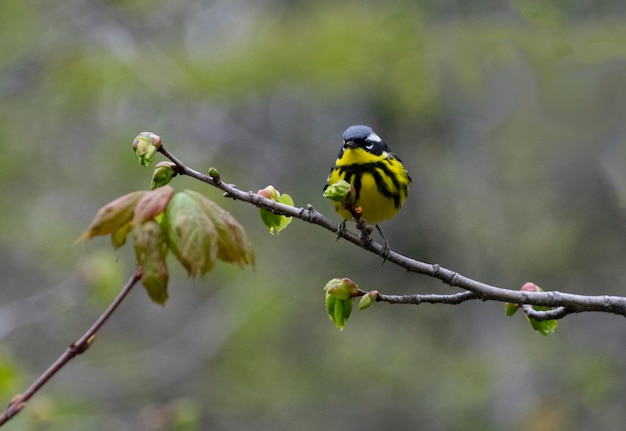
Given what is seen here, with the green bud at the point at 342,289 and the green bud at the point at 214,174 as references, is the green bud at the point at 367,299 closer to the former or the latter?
the green bud at the point at 342,289

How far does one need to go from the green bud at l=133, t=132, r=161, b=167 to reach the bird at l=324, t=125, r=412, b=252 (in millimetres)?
1190

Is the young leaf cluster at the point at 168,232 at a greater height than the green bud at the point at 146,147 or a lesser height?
lesser

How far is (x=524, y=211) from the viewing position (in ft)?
28.5

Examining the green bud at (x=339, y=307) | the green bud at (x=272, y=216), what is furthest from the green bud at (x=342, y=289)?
the green bud at (x=272, y=216)

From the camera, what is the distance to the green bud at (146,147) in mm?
1592

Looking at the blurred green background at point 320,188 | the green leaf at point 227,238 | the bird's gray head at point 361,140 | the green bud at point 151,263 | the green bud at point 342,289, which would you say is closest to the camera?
the green bud at point 151,263

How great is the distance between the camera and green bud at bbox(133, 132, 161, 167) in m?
1.59

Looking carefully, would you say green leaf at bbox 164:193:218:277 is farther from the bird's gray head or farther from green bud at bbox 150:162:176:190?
the bird's gray head

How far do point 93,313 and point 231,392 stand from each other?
2116 mm

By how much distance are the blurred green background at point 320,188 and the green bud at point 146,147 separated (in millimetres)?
4235

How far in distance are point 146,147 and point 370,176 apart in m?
1.37

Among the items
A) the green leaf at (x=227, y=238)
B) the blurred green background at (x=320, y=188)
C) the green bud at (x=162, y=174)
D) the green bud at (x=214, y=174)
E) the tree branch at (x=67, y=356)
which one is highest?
the blurred green background at (x=320, y=188)

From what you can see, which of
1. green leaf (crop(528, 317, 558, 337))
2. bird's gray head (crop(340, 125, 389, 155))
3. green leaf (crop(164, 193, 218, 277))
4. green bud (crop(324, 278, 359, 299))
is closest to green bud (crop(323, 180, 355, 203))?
green bud (crop(324, 278, 359, 299))

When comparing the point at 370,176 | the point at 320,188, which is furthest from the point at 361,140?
the point at 320,188
